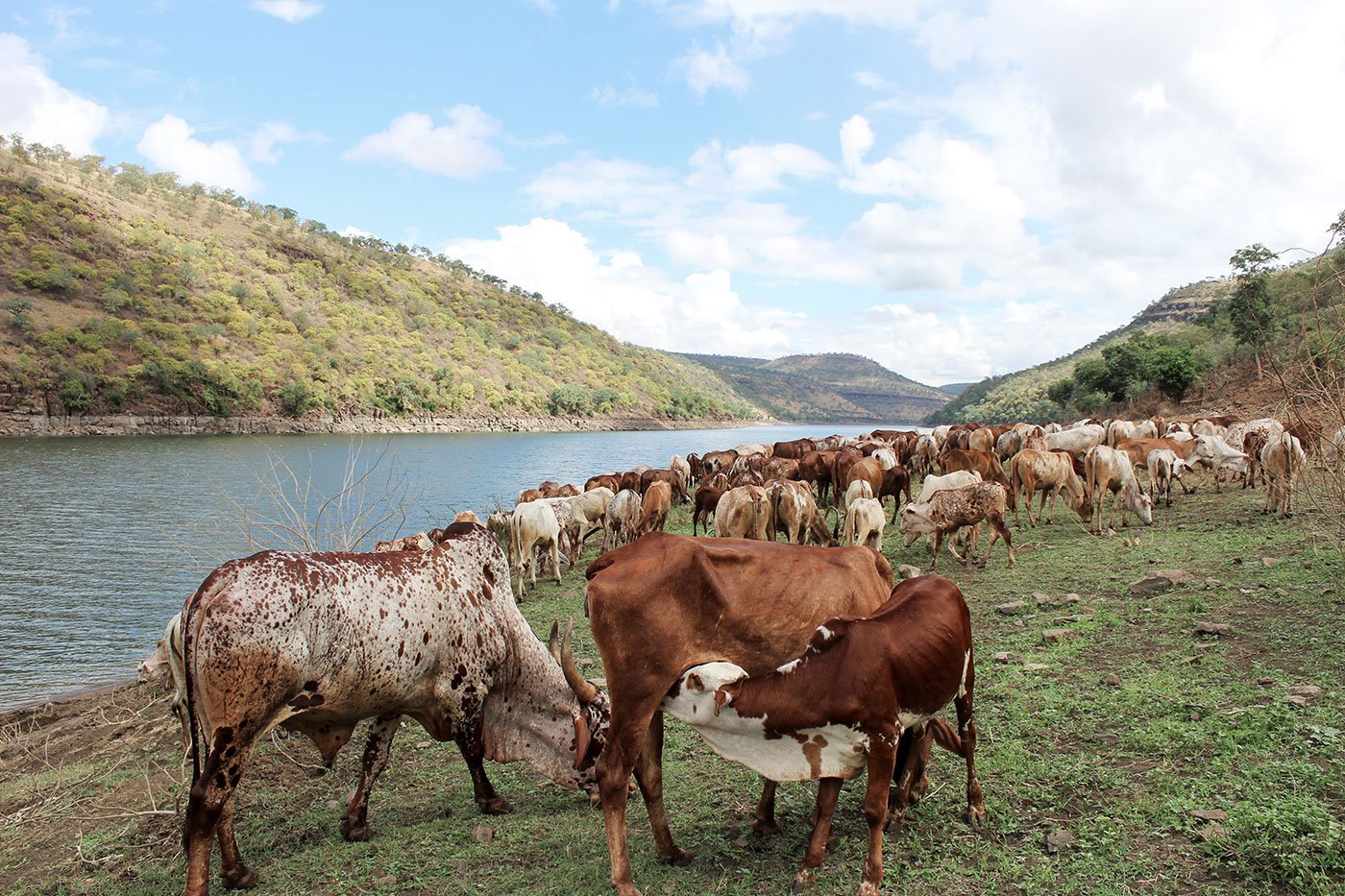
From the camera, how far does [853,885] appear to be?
12.5ft

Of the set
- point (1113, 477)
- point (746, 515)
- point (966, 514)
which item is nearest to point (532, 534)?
point (746, 515)

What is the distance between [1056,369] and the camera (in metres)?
99.9

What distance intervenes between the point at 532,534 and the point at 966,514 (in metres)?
7.96

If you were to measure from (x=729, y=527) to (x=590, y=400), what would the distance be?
317 feet

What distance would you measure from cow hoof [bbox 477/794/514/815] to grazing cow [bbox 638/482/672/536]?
12.6m

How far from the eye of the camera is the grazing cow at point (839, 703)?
3.82m

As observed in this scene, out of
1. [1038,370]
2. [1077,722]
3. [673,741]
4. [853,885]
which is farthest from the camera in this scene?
[1038,370]

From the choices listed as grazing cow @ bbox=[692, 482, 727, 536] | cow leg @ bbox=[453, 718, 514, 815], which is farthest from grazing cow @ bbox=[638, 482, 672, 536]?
cow leg @ bbox=[453, 718, 514, 815]

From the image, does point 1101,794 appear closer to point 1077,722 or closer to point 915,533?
point 1077,722

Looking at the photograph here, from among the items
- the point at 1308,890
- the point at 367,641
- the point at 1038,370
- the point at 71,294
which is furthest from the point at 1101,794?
the point at 1038,370

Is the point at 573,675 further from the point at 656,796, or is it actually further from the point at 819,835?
the point at 819,835

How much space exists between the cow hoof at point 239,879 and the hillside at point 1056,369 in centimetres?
5848

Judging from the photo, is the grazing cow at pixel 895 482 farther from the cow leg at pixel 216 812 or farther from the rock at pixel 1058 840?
the cow leg at pixel 216 812

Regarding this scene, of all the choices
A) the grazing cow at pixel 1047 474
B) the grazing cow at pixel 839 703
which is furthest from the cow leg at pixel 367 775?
the grazing cow at pixel 1047 474
